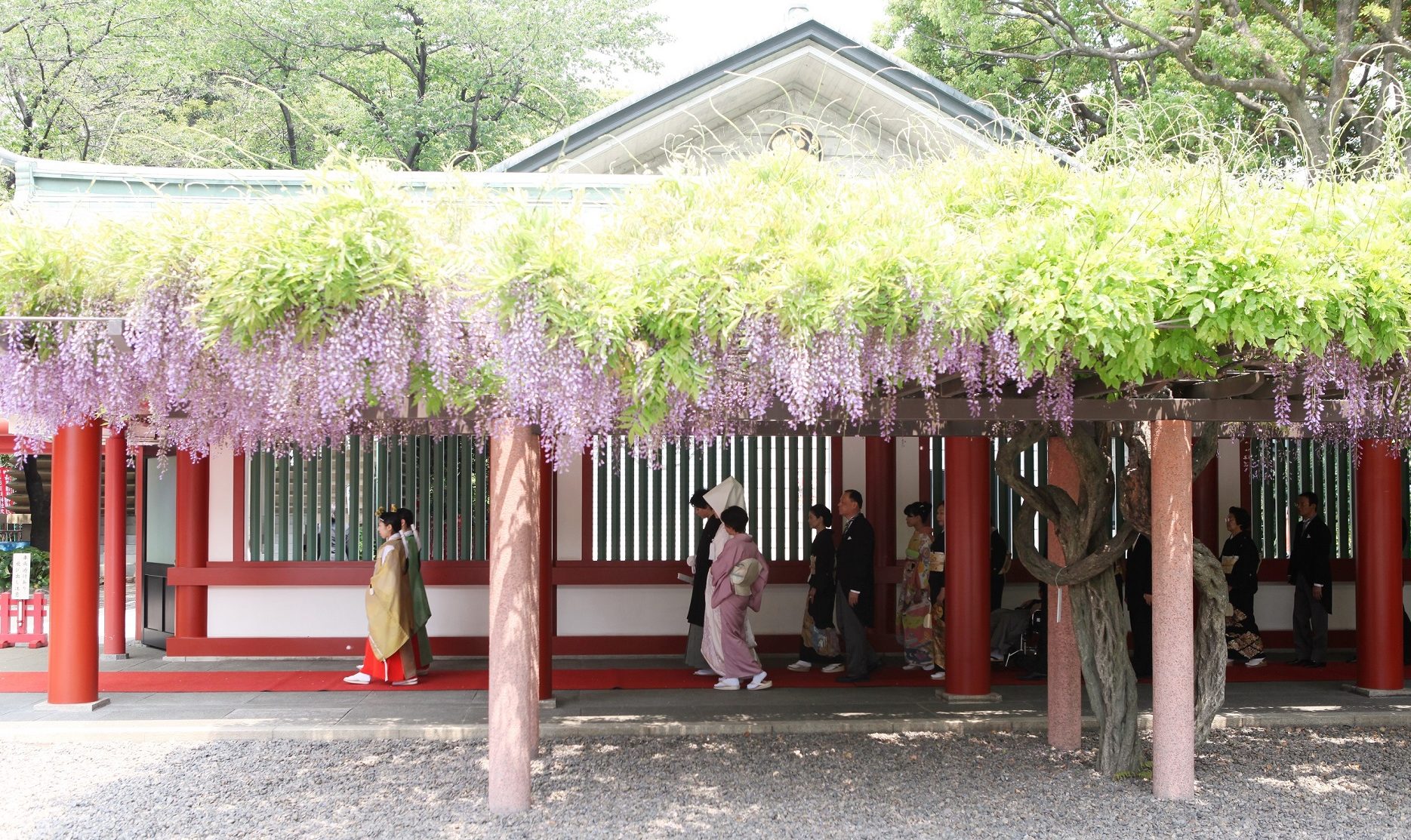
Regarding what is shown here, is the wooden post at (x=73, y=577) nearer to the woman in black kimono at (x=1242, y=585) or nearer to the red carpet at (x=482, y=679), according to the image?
the red carpet at (x=482, y=679)

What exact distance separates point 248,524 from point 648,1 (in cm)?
1726

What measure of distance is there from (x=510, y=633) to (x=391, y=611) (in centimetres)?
333

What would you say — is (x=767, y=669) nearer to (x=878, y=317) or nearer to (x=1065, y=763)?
(x=1065, y=763)

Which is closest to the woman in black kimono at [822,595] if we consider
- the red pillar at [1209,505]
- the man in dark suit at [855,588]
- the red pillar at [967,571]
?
the man in dark suit at [855,588]

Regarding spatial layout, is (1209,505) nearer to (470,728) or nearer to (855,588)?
(855,588)

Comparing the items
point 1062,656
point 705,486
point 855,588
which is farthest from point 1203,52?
point 1062,656

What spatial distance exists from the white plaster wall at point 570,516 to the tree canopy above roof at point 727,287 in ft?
16.6

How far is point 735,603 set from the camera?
7.96 m

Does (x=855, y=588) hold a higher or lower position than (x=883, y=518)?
lower

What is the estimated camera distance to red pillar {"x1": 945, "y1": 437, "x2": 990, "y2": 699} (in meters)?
7.52

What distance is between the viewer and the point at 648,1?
23.3 metres

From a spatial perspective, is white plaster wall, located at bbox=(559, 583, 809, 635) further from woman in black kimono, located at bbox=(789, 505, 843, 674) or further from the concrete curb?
the concrete curb

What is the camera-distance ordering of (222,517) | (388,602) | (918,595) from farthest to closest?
1. (222,517)
2. (918,595)
3. (388,602)

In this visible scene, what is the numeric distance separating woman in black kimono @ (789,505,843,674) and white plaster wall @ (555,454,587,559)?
2096 mm
